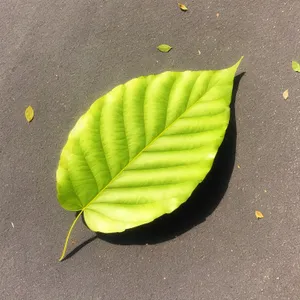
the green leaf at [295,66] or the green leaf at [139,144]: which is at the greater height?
the green leaf at [139,144]

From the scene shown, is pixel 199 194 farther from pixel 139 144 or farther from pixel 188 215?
pixel 139 144

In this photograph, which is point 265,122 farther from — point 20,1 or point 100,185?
point 20,1

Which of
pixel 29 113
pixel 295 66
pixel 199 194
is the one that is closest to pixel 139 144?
pixel 199 194

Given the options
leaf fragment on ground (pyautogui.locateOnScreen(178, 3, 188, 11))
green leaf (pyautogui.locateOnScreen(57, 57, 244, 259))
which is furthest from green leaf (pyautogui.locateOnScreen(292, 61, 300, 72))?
leaf fragment on ground (pyautogui.locateOnScreen(178, 3, 188, 11))

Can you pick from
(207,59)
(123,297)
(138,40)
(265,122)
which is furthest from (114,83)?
(123,297)

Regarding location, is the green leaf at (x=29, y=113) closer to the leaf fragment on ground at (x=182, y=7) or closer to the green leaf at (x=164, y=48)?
the green leaf at (x=164, y=48)

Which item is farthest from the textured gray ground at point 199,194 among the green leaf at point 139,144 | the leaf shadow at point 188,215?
the green leaf at point 139,144
